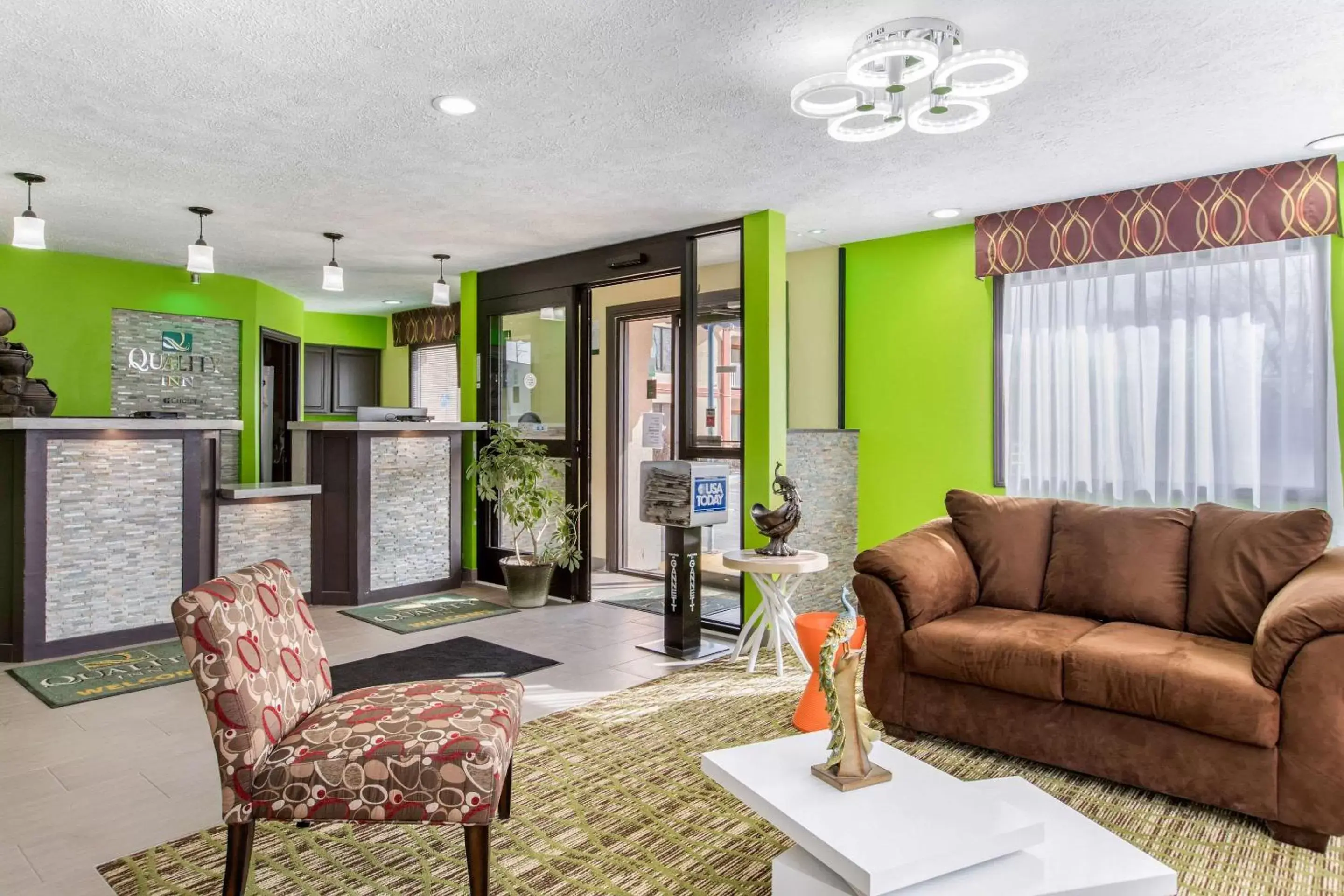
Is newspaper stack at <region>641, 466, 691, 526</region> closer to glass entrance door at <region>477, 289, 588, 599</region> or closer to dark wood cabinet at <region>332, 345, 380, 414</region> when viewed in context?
glass entrance door at <region>477, 289, 588, 599</region>

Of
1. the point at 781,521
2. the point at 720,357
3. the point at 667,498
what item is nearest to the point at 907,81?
the point at 781,521

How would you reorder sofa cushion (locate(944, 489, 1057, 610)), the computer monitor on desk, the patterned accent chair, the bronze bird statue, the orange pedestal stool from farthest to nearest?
the computer monitor on desk → the bronze bird statue → sofa cushion (locate(944, 489, 1057, 610)) → the orange pedestal stool → the patterned accent chair

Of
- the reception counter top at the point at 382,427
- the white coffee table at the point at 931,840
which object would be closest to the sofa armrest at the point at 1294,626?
the white coffee table at the point at 931,840

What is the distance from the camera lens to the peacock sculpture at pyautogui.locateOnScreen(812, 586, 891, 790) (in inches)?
77.0

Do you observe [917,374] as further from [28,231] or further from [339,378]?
[339,378]

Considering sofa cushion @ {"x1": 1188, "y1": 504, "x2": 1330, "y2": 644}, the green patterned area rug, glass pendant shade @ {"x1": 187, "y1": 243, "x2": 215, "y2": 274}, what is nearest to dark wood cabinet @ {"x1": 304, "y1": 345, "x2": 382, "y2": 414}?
glass pendant shade @ {"x1": 187, "y1": 243, "x2": 215, "y2": 274}

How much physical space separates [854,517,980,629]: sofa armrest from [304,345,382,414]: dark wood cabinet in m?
7.12

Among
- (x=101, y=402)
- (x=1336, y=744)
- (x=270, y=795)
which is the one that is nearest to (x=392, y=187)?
(x=270, y=795)

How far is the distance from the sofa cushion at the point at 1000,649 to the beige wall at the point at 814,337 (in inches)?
99.0

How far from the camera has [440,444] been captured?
632 centimetres

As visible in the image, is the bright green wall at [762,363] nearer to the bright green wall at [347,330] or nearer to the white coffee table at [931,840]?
the white coffee table at [931,840]

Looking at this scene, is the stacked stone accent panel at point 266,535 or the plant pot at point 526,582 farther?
the plant pot at point 526,582

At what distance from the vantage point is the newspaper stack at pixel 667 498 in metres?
4.36

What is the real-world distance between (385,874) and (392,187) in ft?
10.9
